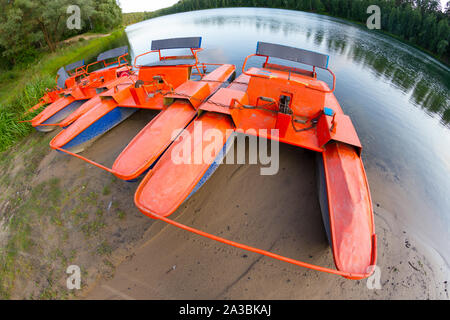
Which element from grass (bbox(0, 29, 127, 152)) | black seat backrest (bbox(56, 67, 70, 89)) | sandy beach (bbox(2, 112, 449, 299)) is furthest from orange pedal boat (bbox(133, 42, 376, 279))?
black seat backrest (bbox(56, 67, 70, 89))

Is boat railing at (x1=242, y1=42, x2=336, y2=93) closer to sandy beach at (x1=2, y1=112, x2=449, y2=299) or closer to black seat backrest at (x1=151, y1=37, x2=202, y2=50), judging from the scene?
black seat backrest at (x1=151, y1=37, x2=202, y2=50)

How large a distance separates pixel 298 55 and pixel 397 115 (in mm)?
5407

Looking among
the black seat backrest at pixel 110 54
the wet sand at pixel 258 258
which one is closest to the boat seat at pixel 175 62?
the black seat backrest at pixel 110 54

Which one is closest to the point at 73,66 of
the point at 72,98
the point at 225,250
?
the point at 72,98

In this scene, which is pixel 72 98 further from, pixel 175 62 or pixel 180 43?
pixel 180 43

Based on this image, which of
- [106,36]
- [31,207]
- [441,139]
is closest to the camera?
[31,207]

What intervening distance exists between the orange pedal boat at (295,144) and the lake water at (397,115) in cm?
148

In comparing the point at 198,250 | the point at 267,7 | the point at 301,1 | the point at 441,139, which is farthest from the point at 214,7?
the point at 198,250

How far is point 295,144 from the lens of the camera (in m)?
3.94

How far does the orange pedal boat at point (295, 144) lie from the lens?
2559 mm

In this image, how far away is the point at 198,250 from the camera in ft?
10.6

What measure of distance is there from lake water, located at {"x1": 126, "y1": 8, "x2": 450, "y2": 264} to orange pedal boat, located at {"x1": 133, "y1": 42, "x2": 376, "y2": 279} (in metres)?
1.48

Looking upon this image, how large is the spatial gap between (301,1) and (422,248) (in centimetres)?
4480
